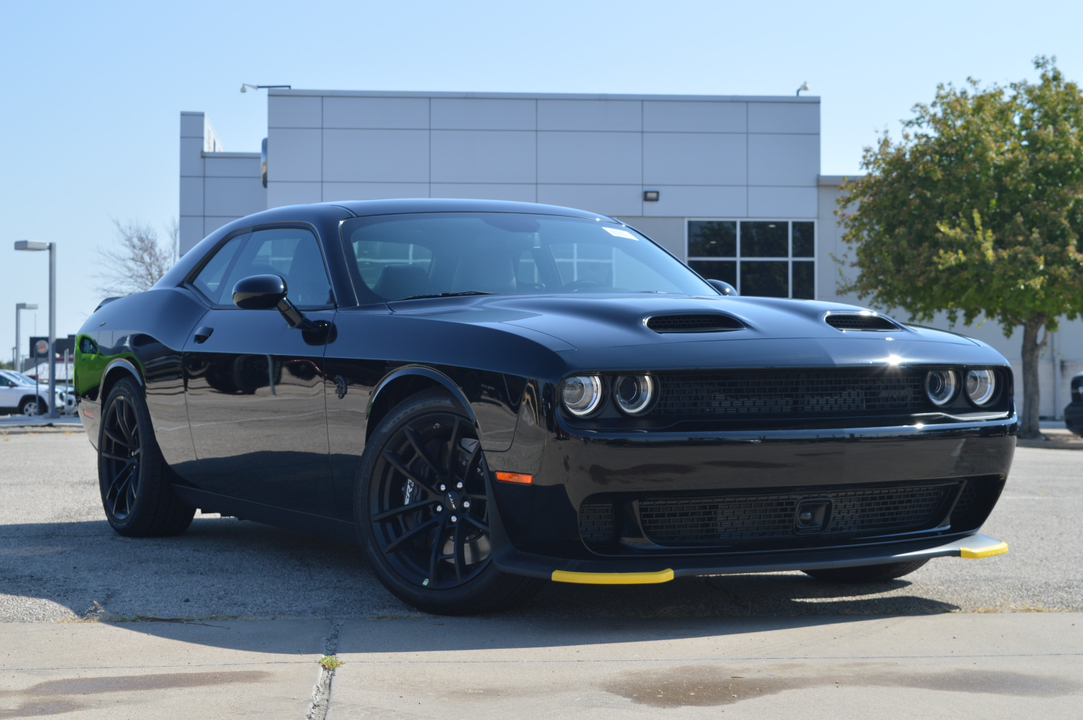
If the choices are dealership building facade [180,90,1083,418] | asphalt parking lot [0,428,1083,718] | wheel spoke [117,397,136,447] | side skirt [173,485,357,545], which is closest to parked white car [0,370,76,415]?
dealership building facade [180,90,1083,418]

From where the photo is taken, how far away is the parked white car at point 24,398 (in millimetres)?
33438

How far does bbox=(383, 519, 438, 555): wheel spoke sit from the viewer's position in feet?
12.8

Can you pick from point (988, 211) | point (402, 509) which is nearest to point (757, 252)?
point (988, 211)

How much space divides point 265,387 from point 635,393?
1755 mm

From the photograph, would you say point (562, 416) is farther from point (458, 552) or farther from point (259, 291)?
point (259, 291)

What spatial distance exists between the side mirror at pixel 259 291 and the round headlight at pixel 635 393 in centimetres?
159

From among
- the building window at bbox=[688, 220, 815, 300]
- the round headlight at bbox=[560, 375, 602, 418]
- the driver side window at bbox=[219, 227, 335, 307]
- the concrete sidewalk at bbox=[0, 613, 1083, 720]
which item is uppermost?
the building window at bbox=[688, 220, 815, 300]

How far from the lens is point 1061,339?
1390 inches

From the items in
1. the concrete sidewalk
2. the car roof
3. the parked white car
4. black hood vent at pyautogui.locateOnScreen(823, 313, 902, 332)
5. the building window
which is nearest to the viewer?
the concrete sidewalk

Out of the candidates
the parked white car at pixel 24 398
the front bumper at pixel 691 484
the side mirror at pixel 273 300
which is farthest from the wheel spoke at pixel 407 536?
the parked white car at pixel 24 398

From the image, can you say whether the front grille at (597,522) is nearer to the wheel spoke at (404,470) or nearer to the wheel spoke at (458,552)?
the wheel spoke at (458,552)

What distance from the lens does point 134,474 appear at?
5785 mm

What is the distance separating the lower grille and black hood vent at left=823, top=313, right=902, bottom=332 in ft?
1.77

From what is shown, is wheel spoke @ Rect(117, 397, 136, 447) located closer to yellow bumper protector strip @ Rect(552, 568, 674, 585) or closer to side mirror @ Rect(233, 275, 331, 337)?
side mirror @ Rect(233, 275, 331, 337)
